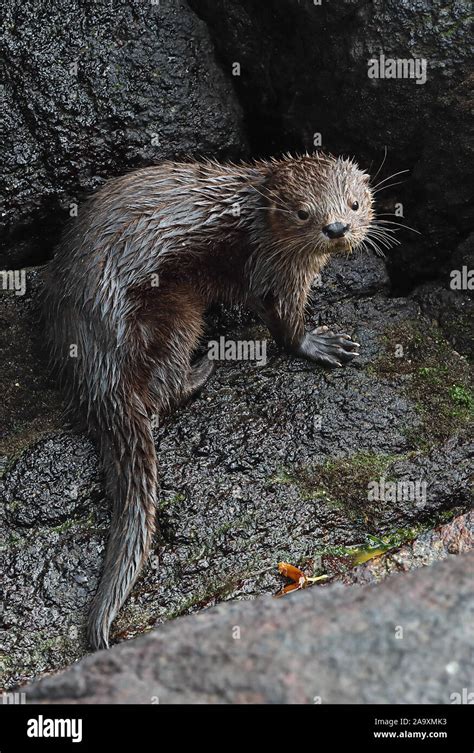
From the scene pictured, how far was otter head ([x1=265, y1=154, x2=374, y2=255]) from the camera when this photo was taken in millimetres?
4426

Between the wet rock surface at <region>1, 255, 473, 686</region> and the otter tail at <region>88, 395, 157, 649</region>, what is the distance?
0.10 m

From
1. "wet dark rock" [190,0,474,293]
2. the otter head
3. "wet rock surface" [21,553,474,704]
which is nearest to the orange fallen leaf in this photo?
"wet rock surface" [21,553,474,704]

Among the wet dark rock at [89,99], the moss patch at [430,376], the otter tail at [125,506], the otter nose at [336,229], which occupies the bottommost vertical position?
the otter tail at [125,506]

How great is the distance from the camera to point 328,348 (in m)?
4.77

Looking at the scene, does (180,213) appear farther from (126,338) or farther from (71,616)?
(71,616)

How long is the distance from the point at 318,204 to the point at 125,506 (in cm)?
175

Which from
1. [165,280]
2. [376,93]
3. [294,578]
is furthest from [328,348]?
[376,93]

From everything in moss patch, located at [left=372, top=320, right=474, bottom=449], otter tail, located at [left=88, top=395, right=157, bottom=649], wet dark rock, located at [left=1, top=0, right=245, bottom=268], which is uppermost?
wet dark rock, located at [left=1, top=0, right=245, bottom=268]

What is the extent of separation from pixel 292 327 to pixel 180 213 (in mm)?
842

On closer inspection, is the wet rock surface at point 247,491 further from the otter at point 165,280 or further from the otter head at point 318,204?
the otter head at point 318,204

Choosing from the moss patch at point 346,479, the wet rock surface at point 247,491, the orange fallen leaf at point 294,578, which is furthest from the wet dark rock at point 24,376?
the orange fallen leaf at point 294,578

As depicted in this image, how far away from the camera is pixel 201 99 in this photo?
5.12 metres

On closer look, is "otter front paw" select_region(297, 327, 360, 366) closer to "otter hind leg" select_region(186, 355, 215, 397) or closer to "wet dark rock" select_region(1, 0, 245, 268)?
"otter hind leg" select_region(186, 355, 215, 397)

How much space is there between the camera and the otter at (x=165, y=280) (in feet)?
14.1
